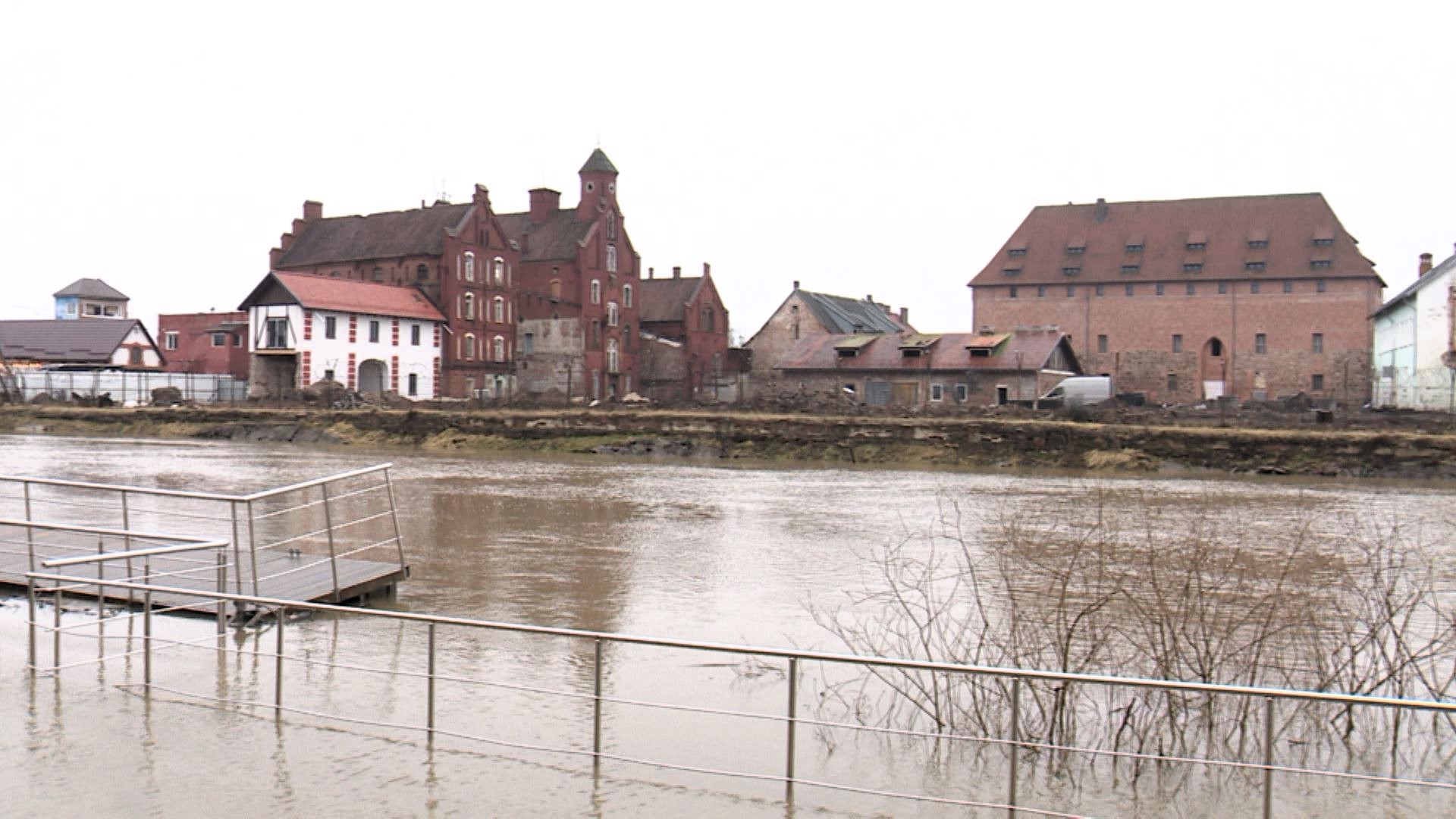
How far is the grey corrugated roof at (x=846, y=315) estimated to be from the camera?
76.9 meters

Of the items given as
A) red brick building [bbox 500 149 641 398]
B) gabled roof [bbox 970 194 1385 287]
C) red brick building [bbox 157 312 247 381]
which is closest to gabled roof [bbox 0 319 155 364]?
red brick building [bbox 157 312 247 381]

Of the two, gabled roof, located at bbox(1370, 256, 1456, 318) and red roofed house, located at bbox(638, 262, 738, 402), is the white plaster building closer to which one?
gabled roof, located at bbox(1370, 256, 1456, 318)

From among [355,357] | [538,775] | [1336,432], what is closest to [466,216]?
[355,357]

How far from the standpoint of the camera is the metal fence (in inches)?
2473

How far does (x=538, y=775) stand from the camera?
7668 mm

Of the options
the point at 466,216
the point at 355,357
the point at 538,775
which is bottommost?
the point at 538,775

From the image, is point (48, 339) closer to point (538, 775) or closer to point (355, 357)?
point (355, 357)

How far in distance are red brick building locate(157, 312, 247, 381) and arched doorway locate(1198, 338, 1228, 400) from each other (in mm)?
54782

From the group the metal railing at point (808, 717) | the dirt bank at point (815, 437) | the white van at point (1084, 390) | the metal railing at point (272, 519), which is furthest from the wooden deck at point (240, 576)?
the white van at point (1084, 390)

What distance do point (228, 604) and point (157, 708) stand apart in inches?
103

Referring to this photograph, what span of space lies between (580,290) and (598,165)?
853cm

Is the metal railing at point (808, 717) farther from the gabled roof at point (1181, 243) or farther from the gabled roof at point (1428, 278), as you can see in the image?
the gabled roof at point (1181, 243)

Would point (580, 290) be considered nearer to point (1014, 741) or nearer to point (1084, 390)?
point (1084, 390)

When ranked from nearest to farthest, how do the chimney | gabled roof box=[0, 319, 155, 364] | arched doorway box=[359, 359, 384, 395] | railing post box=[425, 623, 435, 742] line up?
railing post box=[425, 623, 435, 742], arched doorway box=[359, 359, 384, 395], gabled roof box=[0, 319, 155, 364], the chimney
